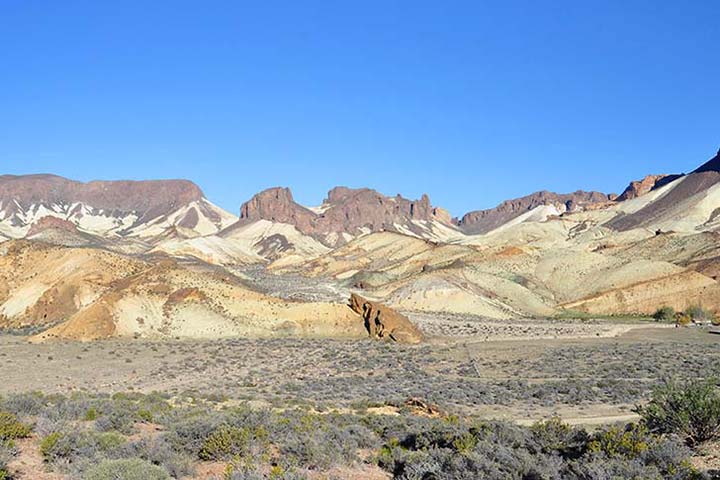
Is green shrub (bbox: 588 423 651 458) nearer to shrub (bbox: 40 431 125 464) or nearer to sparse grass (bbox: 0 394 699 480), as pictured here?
sparse grass (bbox: 0 394 699 480)

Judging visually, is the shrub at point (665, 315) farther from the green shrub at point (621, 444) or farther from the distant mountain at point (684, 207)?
the distant mountain at point (684, 207)

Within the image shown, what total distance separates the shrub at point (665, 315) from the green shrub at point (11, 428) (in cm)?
5517

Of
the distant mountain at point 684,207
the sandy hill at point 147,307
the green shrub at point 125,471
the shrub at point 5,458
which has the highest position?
the distant mountain at point 684,207

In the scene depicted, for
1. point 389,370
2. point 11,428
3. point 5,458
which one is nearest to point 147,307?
point 389,370

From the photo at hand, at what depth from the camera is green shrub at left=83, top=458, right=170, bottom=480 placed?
8930mm

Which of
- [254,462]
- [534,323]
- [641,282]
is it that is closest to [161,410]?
[254,462]

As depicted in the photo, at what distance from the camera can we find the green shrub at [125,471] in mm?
8930

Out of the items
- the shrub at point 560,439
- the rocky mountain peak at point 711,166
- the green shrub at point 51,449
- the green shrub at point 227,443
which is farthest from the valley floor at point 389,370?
the rocky mountain peak at point 711,166

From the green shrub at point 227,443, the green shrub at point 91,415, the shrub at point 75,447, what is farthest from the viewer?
the green shrub at point 91,415

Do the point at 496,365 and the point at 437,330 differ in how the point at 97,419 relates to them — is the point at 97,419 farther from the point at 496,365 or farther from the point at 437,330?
the point at 437,330

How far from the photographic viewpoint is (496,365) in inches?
1258

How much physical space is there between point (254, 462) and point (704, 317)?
5705 cm

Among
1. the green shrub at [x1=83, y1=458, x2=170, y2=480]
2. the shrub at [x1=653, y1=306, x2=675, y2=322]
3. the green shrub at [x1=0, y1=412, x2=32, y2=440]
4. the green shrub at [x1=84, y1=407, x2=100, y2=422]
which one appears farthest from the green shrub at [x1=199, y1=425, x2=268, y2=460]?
the shrub at [x1=653, y1=306, x2=675, y2=322]

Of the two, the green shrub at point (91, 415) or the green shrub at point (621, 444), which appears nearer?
the green shrub at point (621, 444)
